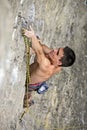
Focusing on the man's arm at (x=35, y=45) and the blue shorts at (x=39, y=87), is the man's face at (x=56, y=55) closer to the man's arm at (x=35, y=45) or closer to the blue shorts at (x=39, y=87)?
the man's arm at (x=35, y=45)

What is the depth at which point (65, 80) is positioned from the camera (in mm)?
4422

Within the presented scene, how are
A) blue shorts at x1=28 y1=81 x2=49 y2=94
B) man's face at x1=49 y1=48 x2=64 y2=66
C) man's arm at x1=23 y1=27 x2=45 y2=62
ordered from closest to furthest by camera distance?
1. man's arm at x1=23 y1=27 x2=45 y2=62
2. man's face at x1=49 y1=48 x2=64 y2=66
3. blue shorts at x1=28 y1=81 x2=49 y2=94

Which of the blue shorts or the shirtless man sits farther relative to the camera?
the blue shorts

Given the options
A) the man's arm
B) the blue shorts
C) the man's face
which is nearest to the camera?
the man's arm

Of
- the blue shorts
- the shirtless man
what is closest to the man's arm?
the shirtless man

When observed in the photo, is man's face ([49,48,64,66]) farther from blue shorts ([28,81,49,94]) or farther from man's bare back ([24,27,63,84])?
blue shorts ([28,81,49,94])

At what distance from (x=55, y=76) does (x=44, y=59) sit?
0.93 m

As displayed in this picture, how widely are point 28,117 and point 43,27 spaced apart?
1031mm

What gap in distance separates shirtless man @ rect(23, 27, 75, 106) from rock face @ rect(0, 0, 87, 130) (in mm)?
111

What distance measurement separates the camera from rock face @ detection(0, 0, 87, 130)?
3314 millimetres

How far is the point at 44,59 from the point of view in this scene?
344 centimetres

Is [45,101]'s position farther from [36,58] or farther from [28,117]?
[36,58]

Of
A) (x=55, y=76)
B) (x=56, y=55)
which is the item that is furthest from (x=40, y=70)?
(x=55, y=76)

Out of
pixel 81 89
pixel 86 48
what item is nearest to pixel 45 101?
pixel 81 89
